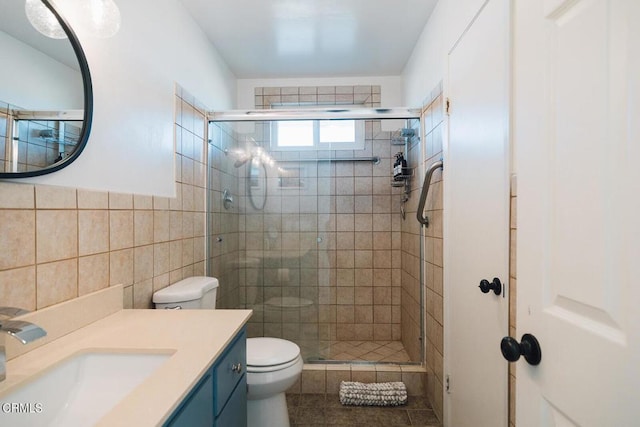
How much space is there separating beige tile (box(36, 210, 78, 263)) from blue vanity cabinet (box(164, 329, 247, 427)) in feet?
2.04

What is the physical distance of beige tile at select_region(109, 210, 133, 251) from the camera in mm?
1206

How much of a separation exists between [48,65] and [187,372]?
103 centimetres

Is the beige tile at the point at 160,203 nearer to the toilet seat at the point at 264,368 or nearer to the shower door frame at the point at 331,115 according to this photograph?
the shower door frame at the point at 331,115

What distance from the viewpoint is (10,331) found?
2.01ft

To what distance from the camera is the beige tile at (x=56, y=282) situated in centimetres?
91

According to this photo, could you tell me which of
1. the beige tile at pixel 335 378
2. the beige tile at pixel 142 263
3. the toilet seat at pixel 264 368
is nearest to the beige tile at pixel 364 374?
the beige tile at pixel 335 378

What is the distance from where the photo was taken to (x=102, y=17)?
1.18m

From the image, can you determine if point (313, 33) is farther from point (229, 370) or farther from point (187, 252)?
point (229, 370)

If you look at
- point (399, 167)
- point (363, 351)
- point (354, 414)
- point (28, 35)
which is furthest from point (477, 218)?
point (363, 351)

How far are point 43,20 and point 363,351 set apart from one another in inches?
107

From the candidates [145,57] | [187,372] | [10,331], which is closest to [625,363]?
[187,372]

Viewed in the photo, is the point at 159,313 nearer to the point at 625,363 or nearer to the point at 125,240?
the point at 125,240

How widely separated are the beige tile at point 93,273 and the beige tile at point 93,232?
0.03 metres

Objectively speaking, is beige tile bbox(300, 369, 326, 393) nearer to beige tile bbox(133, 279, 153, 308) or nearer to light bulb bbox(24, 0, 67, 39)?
beige tile bbox(133, 279, 153, 308)
